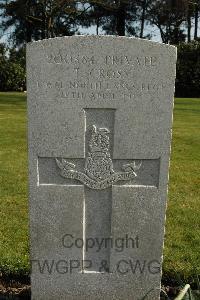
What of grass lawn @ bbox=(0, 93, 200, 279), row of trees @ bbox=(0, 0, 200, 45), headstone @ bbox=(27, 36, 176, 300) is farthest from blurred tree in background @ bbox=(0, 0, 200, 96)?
headstone @ bbox=(27, 36, 176, 300)

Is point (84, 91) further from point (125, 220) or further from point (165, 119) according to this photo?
point (125, 220)

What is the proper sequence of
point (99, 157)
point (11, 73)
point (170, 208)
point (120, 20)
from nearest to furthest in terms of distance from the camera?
point (99, 157), point (170, 208), point (11, 73), point (120, 20)

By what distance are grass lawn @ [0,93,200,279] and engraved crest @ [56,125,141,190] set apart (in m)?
0.91

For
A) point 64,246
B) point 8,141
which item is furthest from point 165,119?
point 8,141

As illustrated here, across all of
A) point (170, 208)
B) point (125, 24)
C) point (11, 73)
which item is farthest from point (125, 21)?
point (170, 208)

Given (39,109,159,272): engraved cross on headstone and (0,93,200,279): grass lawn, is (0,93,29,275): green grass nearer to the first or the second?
(0,93,200,279): grass lawn

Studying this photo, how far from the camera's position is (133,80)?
3121 mm

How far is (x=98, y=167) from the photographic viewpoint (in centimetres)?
327

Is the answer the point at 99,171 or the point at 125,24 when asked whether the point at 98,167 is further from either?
the point at 125,24

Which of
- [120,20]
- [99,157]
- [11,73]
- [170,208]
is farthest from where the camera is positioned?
[120,20]

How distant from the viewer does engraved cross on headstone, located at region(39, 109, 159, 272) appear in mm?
3209

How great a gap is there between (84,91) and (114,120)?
0.94 ft

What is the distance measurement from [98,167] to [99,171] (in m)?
0.03

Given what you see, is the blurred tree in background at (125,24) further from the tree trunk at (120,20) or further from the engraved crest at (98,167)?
the engraved crest at (98,167)
